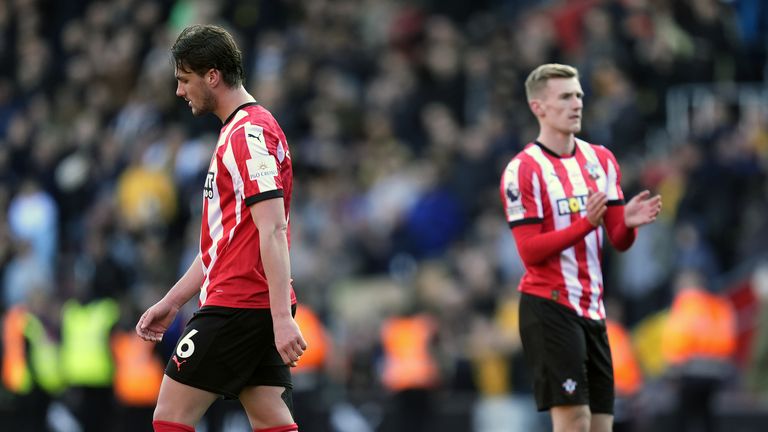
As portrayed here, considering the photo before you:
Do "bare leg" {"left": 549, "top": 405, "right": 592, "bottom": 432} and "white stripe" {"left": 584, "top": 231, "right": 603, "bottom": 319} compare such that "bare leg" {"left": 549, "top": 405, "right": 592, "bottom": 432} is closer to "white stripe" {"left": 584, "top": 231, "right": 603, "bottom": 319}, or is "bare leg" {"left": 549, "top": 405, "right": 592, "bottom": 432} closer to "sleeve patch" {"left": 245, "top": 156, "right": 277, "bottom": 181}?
"white stripe" {"left": 584, "top": 231, "right": 603, "bottom": 319}

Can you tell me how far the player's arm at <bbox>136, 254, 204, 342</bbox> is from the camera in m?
7.00

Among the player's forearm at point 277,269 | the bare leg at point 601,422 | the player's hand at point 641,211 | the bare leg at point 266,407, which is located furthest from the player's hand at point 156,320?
the bare leg at point 601,422

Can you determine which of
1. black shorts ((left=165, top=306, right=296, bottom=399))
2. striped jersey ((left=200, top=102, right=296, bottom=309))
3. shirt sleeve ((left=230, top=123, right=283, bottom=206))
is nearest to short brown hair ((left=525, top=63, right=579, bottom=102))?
striped jersey ((left=200, top=102, right=296, bottom=309))

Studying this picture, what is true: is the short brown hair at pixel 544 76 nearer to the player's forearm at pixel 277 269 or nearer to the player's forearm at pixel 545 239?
the player's forearm at pixel 545 239

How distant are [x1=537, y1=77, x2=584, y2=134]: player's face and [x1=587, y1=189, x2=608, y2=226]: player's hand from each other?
0.69 m

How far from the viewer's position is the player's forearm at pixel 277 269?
639 cm

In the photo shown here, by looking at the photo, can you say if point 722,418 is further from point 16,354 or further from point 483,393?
point 16,354

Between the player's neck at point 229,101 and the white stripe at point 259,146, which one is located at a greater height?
the player's neck at point 229,101

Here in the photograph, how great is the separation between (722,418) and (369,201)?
5186mm

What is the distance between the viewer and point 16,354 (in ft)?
53.6

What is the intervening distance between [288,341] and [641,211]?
7.40 feet

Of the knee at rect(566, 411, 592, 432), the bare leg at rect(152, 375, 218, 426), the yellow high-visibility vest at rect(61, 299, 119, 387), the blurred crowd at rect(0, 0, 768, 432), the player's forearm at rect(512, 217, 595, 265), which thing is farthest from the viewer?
the yellow high-visibility vest at rect(61, 299, 119, 387)

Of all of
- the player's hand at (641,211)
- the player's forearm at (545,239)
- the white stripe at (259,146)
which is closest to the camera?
the white stripe at (259,146)

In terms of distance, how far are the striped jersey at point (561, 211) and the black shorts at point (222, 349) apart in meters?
2.04
